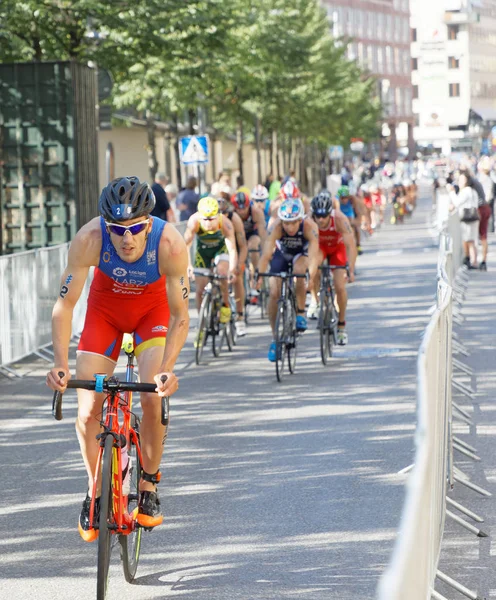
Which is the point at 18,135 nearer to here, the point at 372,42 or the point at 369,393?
the point at 369,393

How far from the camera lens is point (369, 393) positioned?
12578mm

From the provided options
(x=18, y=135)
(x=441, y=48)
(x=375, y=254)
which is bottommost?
(x=375, y=254)

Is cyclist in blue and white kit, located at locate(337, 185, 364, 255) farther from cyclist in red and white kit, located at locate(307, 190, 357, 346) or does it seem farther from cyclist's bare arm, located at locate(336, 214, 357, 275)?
cyclist's bare arm, located at locate(336, 214, 357, 275)

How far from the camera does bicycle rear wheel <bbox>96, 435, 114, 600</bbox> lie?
5777 millimetres

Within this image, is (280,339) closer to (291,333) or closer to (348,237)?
(291,333)

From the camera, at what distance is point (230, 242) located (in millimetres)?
15289

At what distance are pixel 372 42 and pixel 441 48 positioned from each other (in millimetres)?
28167

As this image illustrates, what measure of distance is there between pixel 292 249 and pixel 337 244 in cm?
151

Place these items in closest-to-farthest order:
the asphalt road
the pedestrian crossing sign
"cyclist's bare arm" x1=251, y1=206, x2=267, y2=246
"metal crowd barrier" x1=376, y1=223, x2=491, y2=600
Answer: "metal crowd barrier" x1=376, y1=223, x2=491, y2=600 < the asphalt road < "cyclist's bare arm" x1=251, y1=206, x2=267, y2=246 < the pedestrian crossing sign

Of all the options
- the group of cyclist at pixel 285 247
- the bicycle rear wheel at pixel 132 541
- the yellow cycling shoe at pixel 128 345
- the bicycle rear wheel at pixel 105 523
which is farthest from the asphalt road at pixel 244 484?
the yellow cycling shoe at pixel 128 345

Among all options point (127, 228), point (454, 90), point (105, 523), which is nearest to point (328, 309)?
point (127, 228)

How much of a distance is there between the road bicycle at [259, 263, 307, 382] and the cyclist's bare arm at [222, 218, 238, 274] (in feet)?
3.04

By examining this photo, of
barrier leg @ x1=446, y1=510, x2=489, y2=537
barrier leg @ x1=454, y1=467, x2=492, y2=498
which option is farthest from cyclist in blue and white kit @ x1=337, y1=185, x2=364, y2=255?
barrier leg @ x1=446, y1=510, x2=489, y2=537

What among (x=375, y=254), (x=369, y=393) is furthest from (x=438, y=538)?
(x=375, y=254)
